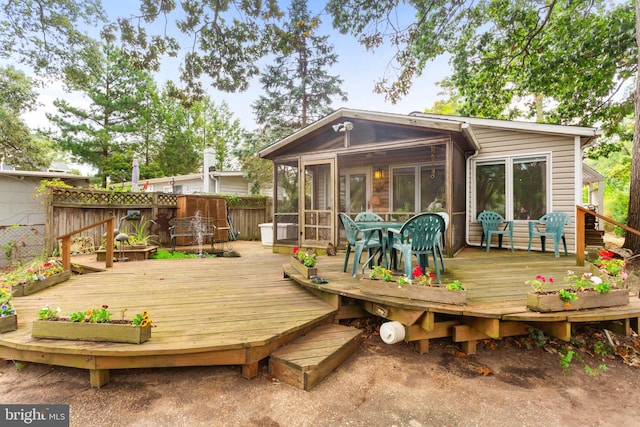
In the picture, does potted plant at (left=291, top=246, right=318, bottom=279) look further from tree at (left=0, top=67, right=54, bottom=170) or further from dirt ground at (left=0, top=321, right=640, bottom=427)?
tree at (left=0, top=67, right=54, bottom=170)

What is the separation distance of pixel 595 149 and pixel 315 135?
10.6 meters

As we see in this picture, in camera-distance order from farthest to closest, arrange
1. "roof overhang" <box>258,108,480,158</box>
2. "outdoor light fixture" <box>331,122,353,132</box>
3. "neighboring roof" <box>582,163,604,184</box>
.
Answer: "neighboring roof" <box>582,163,604,184</box> < "outdoor light fixture" <box>331,122,353,132</box> < "roof overhang" <box>258,108,480,158</box>

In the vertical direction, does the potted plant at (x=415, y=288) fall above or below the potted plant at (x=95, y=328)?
above

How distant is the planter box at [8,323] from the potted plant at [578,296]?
4.37 m

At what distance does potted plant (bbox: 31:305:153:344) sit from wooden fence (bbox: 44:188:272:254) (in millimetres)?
4676

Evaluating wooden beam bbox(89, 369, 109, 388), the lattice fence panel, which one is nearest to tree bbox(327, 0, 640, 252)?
wooden beam bbox(89, 369, 109, 388)

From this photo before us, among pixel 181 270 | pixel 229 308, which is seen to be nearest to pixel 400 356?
pixel 229 308

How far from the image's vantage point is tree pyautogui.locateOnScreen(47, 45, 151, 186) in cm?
1468

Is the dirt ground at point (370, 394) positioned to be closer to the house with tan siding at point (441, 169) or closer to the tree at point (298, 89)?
the house with tan siding at point (441, 169)

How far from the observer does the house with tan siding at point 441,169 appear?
5.33 m

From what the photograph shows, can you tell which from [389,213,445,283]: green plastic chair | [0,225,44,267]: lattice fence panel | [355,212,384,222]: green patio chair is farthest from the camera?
[0,225,44,267]: lattice fence panel

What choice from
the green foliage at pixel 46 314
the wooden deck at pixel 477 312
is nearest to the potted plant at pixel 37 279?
the green foliage at pixel 46 314

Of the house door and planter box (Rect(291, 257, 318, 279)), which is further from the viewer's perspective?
the house door

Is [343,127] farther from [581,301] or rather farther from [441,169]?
[581,301]
